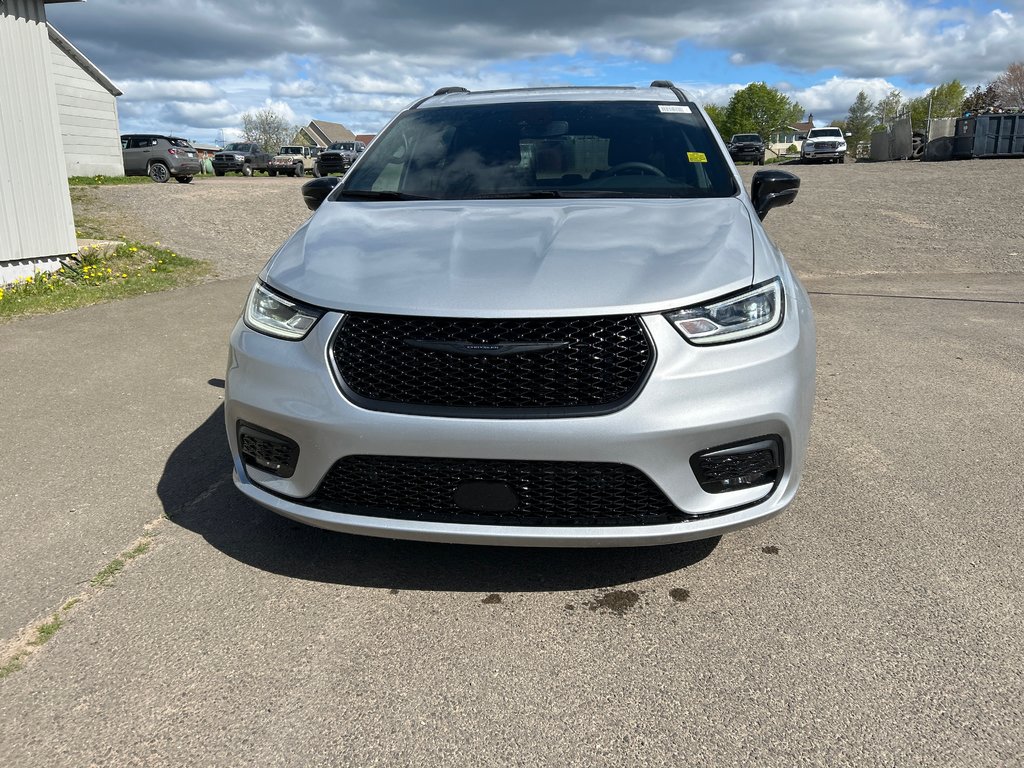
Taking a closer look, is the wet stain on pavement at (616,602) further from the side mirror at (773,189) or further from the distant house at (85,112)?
the distant house at (85,112)

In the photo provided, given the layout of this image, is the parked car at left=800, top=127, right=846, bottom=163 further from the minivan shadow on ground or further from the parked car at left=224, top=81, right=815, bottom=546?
the minivan shadow on ground

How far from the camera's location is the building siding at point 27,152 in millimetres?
8477

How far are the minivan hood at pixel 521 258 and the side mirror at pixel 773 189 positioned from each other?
1.79 feet

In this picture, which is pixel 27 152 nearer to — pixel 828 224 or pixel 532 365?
pixel 532 365

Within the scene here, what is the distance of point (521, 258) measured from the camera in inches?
111

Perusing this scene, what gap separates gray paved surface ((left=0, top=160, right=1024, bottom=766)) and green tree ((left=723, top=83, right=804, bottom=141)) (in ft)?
359

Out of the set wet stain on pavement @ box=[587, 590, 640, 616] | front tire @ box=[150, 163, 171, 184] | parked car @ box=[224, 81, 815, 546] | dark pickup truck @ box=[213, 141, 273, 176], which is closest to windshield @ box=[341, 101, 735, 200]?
parked car @ box=[224, 81, 815, 546]

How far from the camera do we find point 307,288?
9.34 ft

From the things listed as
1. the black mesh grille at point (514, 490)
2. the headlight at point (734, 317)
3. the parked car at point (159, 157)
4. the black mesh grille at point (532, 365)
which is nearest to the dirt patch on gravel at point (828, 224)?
the black mesh grille at point (514, 490)

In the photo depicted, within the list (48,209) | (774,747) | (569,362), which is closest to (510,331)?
(569,362)

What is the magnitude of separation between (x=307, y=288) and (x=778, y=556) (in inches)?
79.5

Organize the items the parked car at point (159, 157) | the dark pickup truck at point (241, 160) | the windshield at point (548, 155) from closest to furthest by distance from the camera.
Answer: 1. the windshield at point (548, 155)
2. the parked car at point (159, 157)
3. the dark pickup truck at point (241, 160)

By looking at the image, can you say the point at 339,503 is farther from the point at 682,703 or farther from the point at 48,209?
the point at 48,209

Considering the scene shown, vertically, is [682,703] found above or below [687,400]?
below
